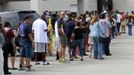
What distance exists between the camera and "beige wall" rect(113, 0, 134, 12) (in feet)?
270

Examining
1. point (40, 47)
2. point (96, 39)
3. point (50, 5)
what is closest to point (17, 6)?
point (50, 5)

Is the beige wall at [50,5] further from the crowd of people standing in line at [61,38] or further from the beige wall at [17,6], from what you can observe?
the crowd of people standing in line at [61,38]

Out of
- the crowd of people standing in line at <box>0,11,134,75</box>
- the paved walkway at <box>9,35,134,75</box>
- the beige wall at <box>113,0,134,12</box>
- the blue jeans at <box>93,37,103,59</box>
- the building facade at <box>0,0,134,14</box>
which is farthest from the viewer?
the beige wall at <box>113,0,134,12</box>

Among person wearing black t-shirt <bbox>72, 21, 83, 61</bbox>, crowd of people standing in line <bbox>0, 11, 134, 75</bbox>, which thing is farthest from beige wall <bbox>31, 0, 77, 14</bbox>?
person wearing black t-shirt <bbox>72, 21, 83, 61</bbox>

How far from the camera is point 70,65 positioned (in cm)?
1875

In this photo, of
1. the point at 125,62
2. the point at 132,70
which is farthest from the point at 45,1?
the point at 132,70

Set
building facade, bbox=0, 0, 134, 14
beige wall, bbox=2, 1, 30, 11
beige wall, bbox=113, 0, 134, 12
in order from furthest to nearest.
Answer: beige wall, bbox=113, 0, 134, 12 < beige wall, bbox=2, 1, 30, 11 < building facade, bbox=0, 0, 134, 14

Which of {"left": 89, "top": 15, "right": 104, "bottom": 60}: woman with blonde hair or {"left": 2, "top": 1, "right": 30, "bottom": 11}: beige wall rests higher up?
{"left": 2, "top": 1, "right": 30, "bottom": 11}: beige wall

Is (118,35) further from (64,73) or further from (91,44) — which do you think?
(64,73)

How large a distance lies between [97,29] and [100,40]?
0.48m

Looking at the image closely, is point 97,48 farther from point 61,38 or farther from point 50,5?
point 50,5

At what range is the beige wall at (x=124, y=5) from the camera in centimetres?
8232

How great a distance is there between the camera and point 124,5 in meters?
82.9

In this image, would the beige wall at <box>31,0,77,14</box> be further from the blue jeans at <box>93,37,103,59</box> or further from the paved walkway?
the paved walkway
